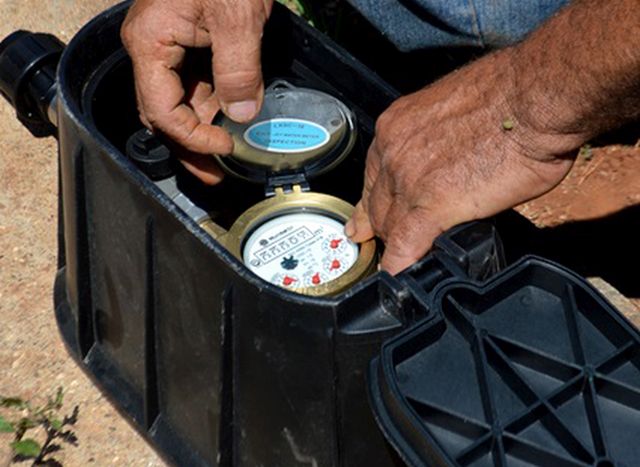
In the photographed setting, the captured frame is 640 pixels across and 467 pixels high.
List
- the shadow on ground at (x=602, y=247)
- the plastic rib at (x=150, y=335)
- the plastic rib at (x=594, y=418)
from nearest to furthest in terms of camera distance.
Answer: the plastic rib at (x=594, y=418), the plastic rib at (x=150, y=335), the shadow on ground at (x=602, y=247)

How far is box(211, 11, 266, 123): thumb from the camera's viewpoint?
177 cm

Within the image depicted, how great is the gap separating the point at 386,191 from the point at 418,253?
0.12 m

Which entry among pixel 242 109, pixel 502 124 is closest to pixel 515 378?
pixel 502 124

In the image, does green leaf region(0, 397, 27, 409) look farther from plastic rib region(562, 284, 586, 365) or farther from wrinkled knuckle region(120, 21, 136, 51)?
plastic rib region(562, 284, 586, 365)

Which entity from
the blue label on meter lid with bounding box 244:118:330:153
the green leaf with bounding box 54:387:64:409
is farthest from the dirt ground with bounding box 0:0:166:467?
the blue label on meter lid with bounding box 244:118:330:153

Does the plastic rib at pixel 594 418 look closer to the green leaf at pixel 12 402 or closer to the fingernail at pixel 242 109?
the fingernail at pixel 242 109

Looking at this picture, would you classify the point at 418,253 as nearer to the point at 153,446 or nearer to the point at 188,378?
the point at 188,378

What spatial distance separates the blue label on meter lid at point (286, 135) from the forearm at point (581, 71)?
1.20 ft

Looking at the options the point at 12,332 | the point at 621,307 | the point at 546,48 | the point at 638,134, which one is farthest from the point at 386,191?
the point at 638,134

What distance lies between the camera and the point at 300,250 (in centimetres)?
173

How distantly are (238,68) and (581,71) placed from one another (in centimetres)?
49

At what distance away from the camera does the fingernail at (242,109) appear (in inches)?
70.7

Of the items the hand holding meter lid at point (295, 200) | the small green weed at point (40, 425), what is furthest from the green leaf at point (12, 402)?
the hand holding meter lid at point (295, 200)

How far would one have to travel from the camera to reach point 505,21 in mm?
1982
